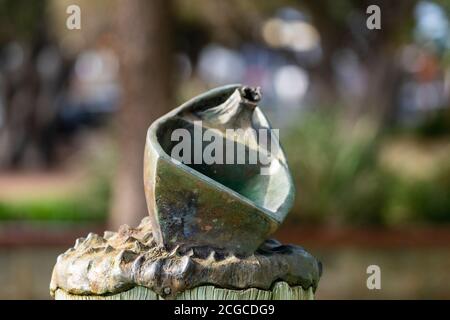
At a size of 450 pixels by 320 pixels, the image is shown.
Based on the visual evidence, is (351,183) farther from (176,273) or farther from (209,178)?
(176,273)

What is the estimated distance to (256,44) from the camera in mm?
24781

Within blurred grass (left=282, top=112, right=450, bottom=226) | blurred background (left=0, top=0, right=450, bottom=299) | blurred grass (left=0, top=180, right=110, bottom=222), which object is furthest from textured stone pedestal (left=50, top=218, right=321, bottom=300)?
blurred grass (left=0, top=180, right=110, bottom=222)

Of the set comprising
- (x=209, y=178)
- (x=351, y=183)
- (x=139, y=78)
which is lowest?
(x=351, y=183)

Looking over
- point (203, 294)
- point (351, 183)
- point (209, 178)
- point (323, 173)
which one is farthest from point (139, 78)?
point (203, 294)

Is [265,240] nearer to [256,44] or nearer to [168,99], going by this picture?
[168,99]

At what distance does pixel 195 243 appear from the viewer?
3377 millimetres

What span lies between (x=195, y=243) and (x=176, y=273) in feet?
0.59

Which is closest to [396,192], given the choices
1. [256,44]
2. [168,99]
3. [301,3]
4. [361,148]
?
[361,148]

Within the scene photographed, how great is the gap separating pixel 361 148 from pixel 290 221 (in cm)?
126

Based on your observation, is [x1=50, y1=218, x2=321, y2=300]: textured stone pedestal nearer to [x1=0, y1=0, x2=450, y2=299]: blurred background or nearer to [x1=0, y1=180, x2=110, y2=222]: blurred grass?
[x1=0, y1=0, x2=450, y2=299]: blurred background

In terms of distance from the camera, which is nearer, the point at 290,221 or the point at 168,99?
the point at 168,99

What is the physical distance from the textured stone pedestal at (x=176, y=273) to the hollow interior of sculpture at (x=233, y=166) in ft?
0.77

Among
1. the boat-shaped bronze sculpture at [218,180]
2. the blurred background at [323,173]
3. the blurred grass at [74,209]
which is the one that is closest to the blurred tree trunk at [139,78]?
the blurred background at [323,173]

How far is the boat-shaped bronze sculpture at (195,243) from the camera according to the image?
3.26 meters
